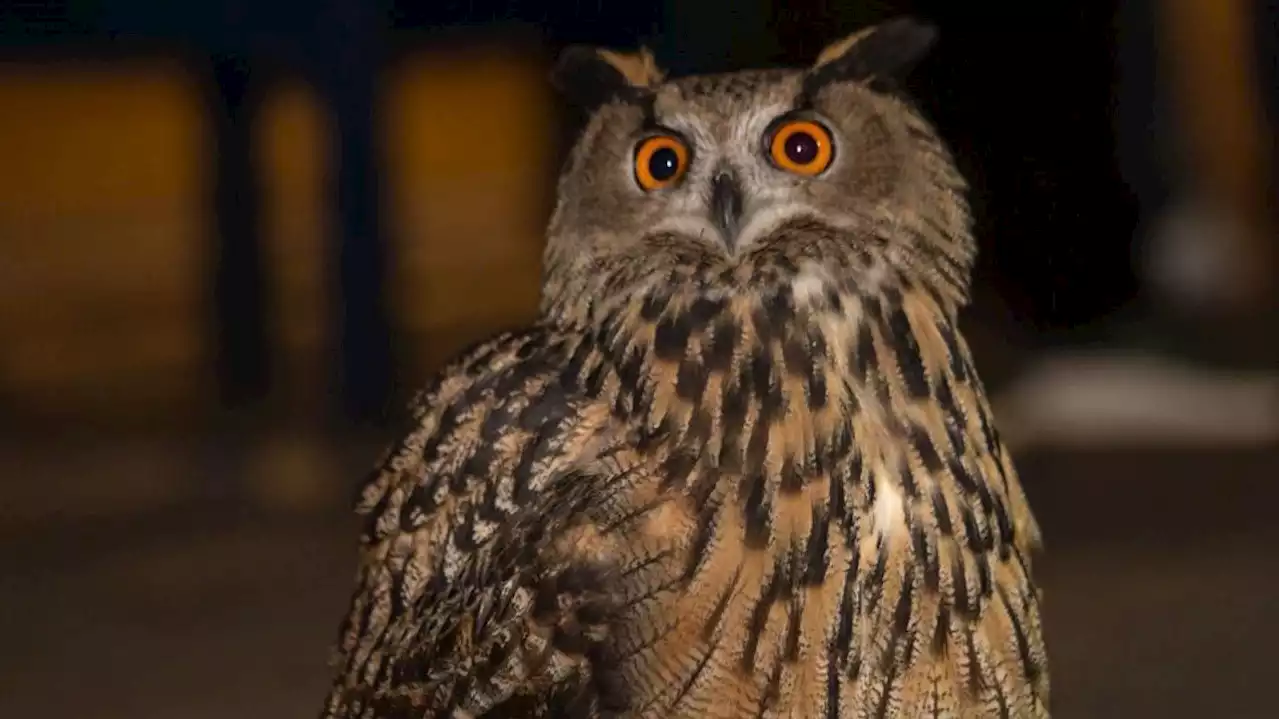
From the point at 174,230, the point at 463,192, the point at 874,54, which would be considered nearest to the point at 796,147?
the point at 874,54

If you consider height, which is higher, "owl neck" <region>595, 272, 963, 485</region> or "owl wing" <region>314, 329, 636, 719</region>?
"owl neck" <region>595, 272, 963, 485</region>

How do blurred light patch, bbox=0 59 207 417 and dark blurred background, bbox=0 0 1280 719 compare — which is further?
blurred light patch, bbox=0 59 207 417

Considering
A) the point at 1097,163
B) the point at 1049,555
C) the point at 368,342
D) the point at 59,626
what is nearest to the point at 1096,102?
the point at 1097,163

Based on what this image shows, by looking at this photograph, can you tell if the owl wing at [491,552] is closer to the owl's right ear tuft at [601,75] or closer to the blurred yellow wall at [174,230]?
the owl's right ear tuft at [601,75]

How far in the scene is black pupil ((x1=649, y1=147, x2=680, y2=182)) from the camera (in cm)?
111

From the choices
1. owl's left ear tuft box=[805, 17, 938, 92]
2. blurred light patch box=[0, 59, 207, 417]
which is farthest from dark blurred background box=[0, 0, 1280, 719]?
owl's left ear tuft box=[805, 17, 938, 92]

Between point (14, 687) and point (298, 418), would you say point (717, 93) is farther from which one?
point (298, 418)

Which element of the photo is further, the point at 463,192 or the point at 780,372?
the point at 463,192

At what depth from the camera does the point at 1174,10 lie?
8.00ft

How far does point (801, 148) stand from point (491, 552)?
A: 361 millimetres

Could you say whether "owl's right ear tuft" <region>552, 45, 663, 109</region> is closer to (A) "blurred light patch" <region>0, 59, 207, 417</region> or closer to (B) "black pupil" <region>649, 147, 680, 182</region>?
(B) "black pupil" <region>649, 147, 680, 182</region>

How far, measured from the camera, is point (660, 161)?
1.12 metres

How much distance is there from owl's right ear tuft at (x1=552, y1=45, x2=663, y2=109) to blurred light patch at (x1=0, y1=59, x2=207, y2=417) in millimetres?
3422

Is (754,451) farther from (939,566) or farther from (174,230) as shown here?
(174,230)
